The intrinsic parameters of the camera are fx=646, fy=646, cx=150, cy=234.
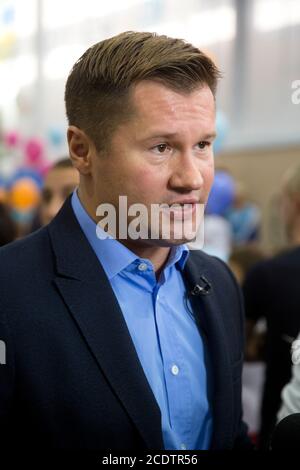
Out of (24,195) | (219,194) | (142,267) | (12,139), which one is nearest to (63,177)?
(142,267)

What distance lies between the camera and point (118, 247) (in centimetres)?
94

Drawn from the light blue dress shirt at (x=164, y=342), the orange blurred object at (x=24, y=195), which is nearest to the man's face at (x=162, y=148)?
the light blue dress shirt at (x=164, y=342)

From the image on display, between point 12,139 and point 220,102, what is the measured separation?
6.28ft

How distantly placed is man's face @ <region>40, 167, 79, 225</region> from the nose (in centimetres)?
79

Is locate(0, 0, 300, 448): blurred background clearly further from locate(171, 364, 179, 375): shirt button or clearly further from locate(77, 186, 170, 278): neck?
locate(171, 364, 179, 375): shirt button

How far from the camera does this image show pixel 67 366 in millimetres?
865

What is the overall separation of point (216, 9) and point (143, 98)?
419 centimetres

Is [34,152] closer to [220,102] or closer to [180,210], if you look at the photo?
[220,102]

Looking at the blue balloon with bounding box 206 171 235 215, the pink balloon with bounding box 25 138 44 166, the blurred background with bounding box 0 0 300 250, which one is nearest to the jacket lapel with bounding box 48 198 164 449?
the blurred background with bounding box 0 0 300 250

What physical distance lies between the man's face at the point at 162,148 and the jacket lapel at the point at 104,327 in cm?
13

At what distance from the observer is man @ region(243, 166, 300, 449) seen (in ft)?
5.55

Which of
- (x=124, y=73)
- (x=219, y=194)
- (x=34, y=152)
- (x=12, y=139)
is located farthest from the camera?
(x=12, y=139)
